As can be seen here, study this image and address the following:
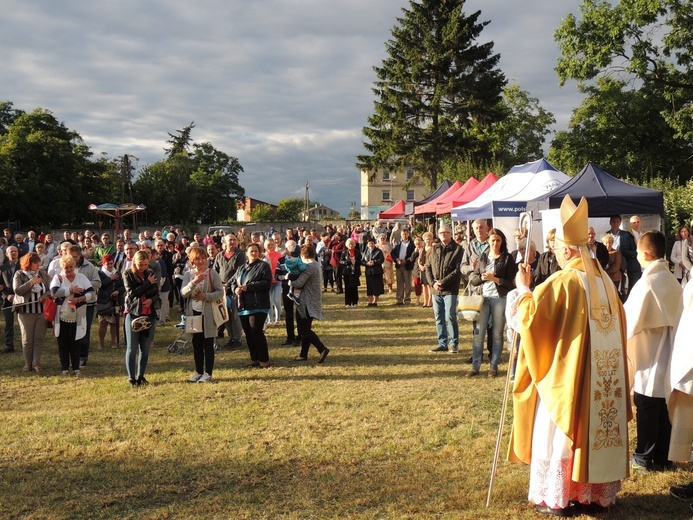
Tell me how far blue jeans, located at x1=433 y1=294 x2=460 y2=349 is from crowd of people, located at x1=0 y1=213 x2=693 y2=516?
0.02 metres

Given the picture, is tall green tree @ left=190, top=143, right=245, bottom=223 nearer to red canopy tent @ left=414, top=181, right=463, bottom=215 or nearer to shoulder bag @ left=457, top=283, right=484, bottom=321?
red canopy tent @ left=414, top=181, right=463, bottom=215

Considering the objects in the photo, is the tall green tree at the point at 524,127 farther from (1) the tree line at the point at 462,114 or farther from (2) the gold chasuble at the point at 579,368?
(2) the gold chasuble at the point at 579,368

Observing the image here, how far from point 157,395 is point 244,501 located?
350 cm

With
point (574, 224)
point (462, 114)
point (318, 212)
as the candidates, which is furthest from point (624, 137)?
point (318, 212)

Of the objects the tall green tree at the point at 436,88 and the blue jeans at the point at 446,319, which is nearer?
the blue jeans at the point at 446,319

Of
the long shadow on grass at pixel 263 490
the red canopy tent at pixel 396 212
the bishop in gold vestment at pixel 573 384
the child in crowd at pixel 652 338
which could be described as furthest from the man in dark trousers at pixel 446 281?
the red canopy tent at pixel 396 212

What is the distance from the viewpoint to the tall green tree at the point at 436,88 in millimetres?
38688

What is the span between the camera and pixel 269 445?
6145mm

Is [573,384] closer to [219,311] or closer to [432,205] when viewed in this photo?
[219,311]

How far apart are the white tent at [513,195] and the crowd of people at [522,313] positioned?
53.7 inches

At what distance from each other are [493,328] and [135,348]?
185 inches

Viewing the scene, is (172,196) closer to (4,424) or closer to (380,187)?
(380,187)

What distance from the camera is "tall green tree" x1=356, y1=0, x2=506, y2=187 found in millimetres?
38688

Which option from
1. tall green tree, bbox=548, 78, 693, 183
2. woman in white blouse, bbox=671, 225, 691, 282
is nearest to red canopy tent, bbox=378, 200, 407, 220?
tall green tree, bbox=548, 78, 693, 183
